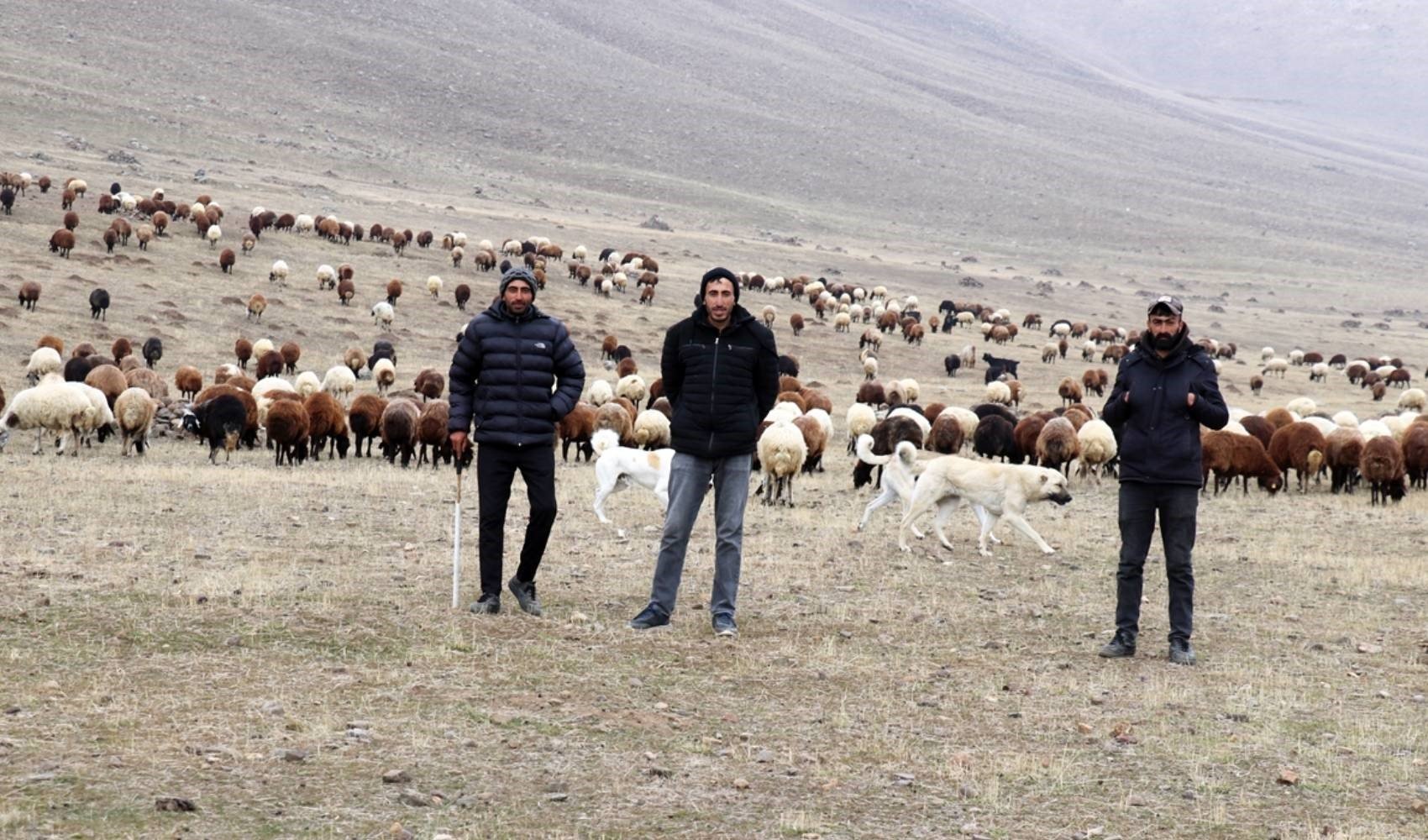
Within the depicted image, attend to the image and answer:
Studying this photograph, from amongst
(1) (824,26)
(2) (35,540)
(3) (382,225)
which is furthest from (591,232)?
(1) (824,26)

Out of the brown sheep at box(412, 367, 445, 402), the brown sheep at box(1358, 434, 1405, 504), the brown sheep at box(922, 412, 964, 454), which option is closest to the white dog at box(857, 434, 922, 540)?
the brown sheep at box(1358, 434, 1405, 504)

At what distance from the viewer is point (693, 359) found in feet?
28.7

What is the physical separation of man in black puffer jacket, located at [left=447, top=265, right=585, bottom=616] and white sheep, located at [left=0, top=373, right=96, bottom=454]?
11.1 metres

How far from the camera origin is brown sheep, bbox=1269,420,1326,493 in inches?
794

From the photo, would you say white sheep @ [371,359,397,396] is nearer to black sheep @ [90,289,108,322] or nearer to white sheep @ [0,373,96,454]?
black sheep @ [90,289,108,322]

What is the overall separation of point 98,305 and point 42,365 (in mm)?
6774

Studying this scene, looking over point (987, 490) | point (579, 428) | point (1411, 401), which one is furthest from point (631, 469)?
point (1411, 401)

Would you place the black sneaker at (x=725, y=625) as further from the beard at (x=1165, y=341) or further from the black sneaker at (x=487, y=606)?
the beard at (x=1165, y=341)

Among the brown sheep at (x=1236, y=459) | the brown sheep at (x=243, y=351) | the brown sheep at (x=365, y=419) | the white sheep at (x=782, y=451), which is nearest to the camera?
the white sheep at (x=782, y=451)

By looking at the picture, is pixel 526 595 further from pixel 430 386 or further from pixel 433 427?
pixel 430 386

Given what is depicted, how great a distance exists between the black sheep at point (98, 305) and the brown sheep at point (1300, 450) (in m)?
23.5

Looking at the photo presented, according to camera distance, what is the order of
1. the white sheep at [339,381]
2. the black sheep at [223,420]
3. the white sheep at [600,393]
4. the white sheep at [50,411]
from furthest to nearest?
1. the white sheep at [339,381]
2. the white sheep at [600,393]
3. the black sheep at [223,420]
4. the white sheep at [50,411]

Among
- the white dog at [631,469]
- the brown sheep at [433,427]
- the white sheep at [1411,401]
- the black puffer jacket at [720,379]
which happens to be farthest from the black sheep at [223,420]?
the white sheep at [1411,401]

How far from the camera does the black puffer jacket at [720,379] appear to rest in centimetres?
870
